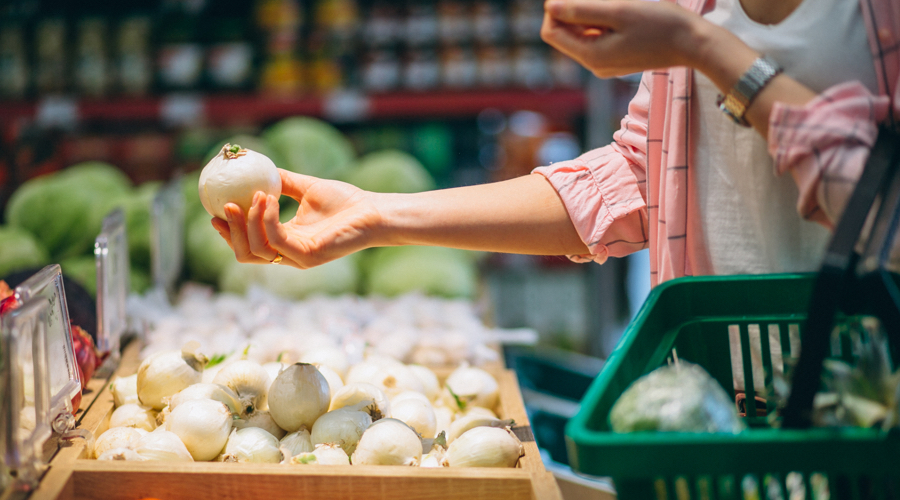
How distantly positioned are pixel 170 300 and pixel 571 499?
1270 mm

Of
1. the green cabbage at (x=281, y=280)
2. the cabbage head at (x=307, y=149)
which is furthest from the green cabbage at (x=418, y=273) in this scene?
the cabbage head at (x=307, y=149)

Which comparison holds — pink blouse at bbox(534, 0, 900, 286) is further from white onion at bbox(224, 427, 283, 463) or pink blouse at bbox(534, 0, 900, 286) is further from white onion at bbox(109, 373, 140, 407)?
white onion at bbox(109, 373, 140, 407)

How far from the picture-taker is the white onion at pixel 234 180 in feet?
3.08

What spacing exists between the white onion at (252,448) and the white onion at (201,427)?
0.02 metres

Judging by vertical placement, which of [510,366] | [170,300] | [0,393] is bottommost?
[510,366]

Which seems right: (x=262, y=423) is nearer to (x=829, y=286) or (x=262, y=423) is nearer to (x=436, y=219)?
(x=436, y=219)

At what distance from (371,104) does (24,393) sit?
211 centimetres

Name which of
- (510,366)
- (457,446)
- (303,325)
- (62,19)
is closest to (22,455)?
(457,446)

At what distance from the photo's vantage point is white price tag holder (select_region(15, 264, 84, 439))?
899 mm

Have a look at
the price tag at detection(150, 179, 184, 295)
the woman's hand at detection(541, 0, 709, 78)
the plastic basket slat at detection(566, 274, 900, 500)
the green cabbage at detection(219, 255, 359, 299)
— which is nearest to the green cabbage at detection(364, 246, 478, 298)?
the green cabbage at detection(219, 255, 359, 299)

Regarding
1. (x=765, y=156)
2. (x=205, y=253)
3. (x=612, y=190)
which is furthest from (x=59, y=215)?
(x=765, y=156)

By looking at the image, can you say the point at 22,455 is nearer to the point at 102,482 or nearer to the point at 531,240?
the point at 102,482

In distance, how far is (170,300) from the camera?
1975 mm

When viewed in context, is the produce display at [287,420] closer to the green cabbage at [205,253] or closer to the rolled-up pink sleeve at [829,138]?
the rolled-up pink sleeve at [829,138]
